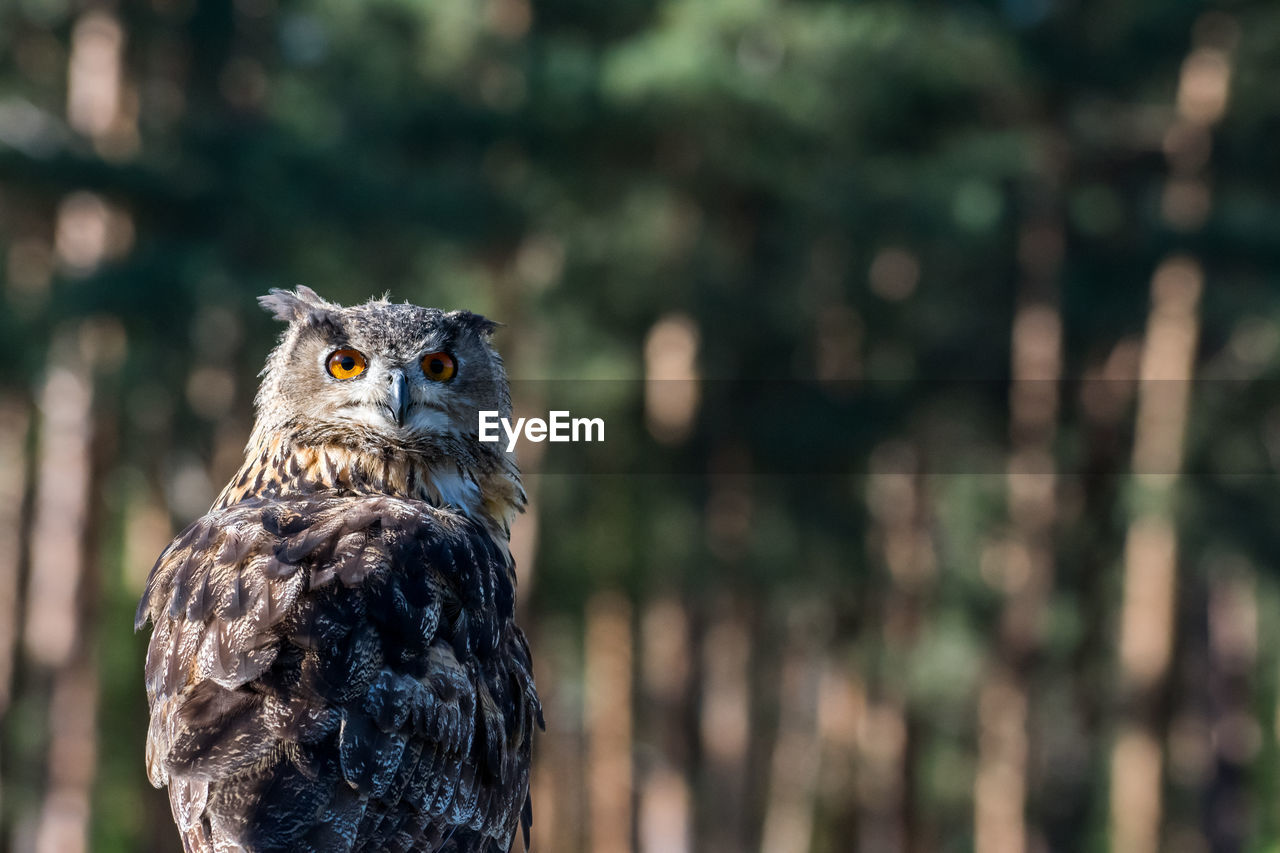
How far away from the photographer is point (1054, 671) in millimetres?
22453

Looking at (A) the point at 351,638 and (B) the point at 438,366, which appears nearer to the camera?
(A) the point at 351,638

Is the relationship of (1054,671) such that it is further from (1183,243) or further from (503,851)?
(503,851)

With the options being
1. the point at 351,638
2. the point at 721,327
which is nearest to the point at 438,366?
the point at 351,638

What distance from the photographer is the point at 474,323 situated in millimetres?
3848

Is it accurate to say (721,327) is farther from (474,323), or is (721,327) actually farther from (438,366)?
(438,366)

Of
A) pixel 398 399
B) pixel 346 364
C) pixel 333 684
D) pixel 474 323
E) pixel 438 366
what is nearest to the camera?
pixel 333 684

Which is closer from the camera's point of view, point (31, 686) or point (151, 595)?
point (151, 595)

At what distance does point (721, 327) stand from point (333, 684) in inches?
486

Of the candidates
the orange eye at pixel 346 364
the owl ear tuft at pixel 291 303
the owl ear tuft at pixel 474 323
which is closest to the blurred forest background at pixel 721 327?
the owl ear tuft at pixel 474 323

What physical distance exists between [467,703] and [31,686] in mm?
18192

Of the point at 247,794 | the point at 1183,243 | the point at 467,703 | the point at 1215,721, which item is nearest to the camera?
the point at 247,794

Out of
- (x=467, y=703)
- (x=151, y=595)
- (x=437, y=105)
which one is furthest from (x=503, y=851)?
(x=437, y=105)

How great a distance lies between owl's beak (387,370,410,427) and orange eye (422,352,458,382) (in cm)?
14

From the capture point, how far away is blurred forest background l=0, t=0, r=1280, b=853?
490 inches
